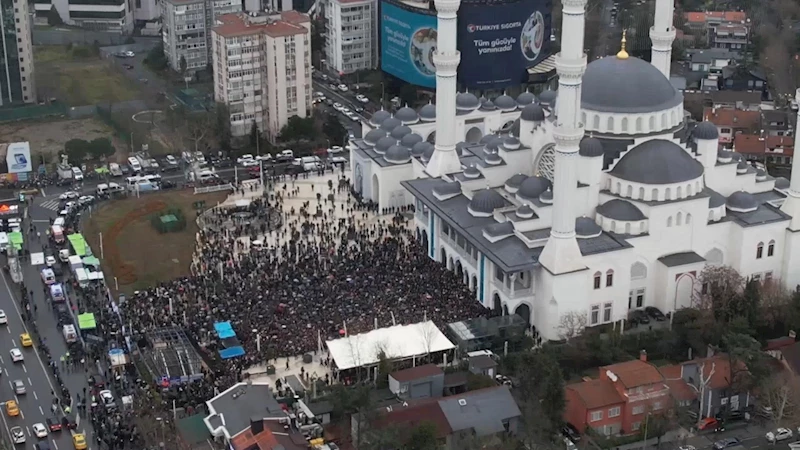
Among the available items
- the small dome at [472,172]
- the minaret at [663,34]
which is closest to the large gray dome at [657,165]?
the minaret at [663,34]

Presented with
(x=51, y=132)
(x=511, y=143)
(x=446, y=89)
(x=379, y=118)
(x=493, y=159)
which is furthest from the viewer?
(x=51, y=132)

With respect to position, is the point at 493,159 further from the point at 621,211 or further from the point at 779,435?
the point at 779,435

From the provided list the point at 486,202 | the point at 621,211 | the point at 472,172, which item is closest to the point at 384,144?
the point at 472,172

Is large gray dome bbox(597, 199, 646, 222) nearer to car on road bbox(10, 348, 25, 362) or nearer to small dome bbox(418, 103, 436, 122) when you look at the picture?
small dome bbox(418, 103, 436, 122)

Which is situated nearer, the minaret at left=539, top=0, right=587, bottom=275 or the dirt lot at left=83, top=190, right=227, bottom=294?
the minaret at left=539, top=0, right=587, bottom=275

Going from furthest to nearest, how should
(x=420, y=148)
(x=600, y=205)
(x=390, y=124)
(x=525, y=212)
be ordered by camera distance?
(x=390, y=124) < (x=420, y=148) < (x=600, y=205) < (x=525, y=212)

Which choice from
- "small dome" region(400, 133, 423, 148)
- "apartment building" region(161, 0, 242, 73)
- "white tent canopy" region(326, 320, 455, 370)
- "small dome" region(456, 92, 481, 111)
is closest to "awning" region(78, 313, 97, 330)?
"white tent canopy" region(326, 320, 455, 370)
